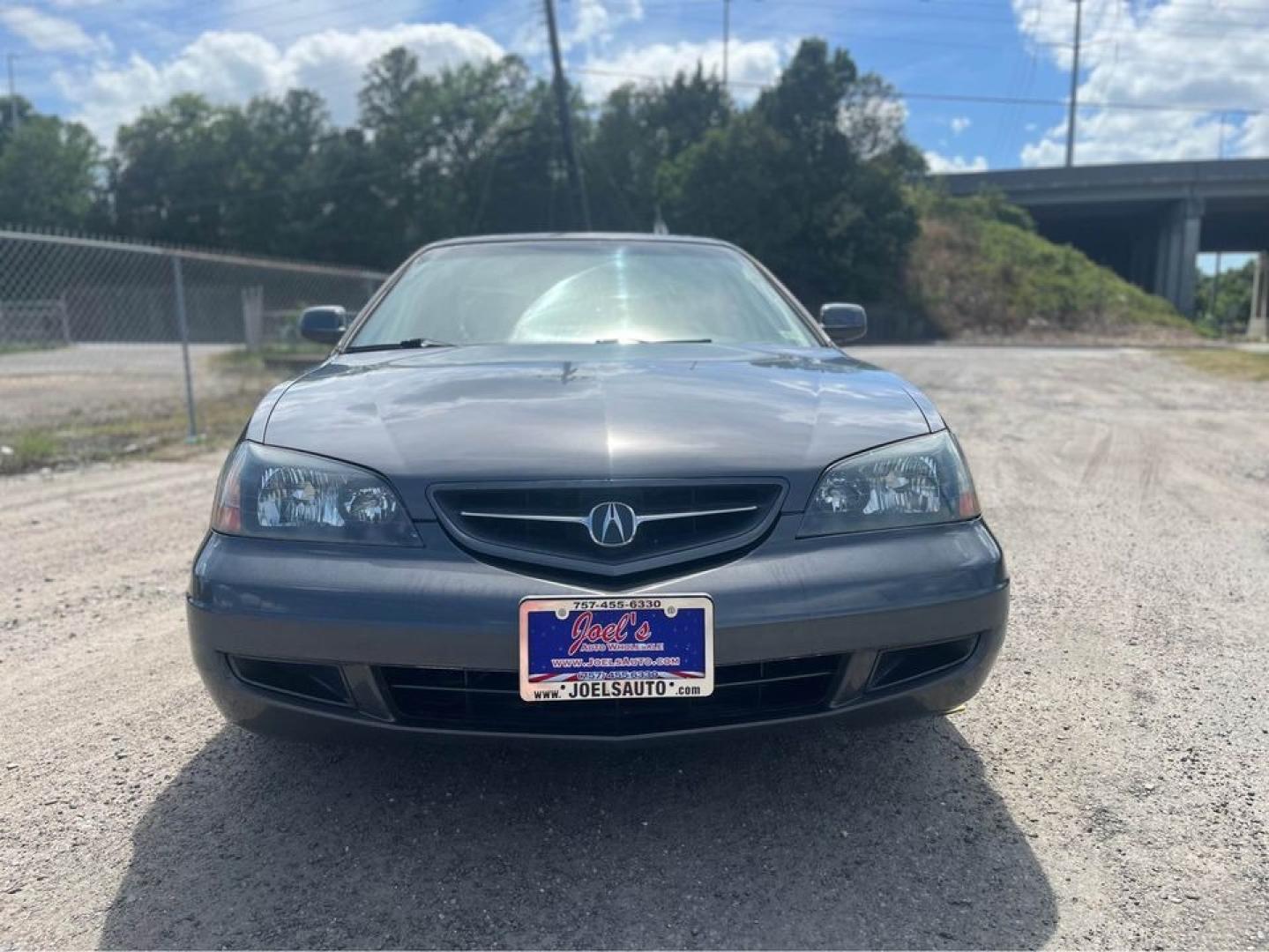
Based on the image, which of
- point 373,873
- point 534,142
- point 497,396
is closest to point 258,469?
point 497,396

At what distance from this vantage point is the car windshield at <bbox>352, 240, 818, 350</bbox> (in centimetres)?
316

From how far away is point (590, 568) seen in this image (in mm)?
1889

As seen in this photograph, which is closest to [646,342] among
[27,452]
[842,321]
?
[842,321]

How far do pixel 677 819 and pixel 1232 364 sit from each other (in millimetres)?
19570

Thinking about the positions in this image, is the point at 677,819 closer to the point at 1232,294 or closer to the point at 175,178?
the point at 175,178

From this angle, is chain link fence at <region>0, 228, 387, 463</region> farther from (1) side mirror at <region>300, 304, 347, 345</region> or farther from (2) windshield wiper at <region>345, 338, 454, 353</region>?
(2) windshield wiper at <region>345, 338, 454, 353</region>

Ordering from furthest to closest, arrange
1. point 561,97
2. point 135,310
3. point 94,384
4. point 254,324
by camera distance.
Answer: point 135,310 < point 561,97 < point 254,324 < point 94,384

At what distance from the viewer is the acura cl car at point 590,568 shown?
1846 millimetres

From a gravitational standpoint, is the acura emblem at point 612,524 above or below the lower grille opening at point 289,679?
above

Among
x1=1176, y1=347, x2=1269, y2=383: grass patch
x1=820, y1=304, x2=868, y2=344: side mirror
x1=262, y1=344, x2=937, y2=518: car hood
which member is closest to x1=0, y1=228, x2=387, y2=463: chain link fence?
x1=262, y1=344, x2=937, y2=518: car hood

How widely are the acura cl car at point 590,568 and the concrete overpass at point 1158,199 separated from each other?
50769mm

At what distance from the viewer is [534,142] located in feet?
152

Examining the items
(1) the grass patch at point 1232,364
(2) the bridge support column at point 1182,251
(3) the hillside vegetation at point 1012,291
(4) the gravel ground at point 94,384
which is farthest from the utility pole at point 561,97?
(2) the bridge support column at point 1182,251

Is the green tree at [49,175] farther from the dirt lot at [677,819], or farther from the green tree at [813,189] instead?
the dirt lot at [677,819]
